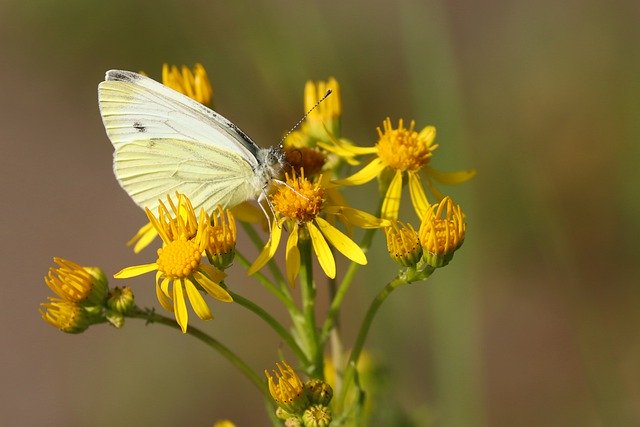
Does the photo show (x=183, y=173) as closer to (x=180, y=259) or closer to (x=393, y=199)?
(x=180, y=259)

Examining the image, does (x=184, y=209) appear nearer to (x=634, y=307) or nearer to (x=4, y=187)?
(x=634, y=307)

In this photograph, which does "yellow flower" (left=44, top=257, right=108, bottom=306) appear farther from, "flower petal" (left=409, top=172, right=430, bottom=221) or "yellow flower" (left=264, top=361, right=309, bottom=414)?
"flower petal" (left=409, top=172, right=430, bottom=221)

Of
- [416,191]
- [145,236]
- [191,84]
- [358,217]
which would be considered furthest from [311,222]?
[191,84]

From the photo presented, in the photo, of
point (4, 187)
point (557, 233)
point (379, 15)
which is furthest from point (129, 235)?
point (557, 233)

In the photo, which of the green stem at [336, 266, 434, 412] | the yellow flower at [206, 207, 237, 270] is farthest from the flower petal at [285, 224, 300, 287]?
the green stem at [336, 266, 434, 412]

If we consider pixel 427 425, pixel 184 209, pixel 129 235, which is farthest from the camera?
pixel 129 235

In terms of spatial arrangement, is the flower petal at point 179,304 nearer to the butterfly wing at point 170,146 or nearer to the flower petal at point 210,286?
the flower petal at point 210,286
